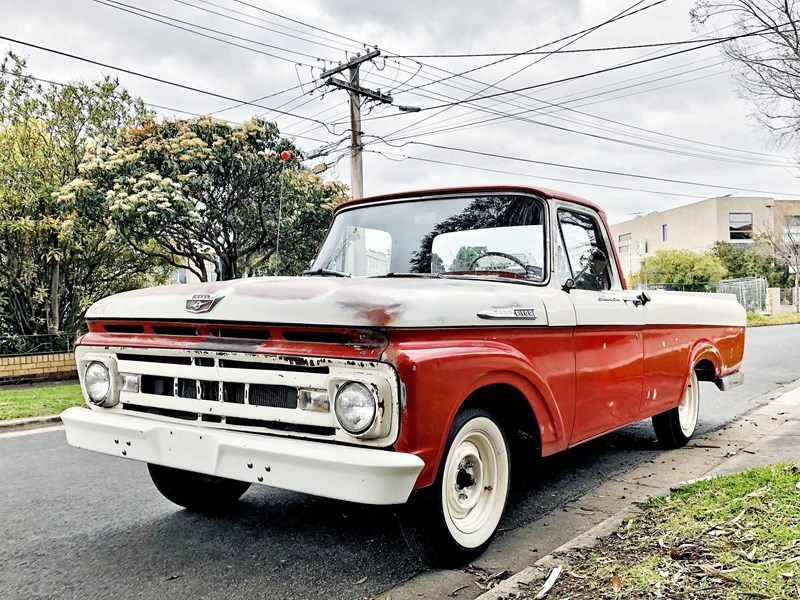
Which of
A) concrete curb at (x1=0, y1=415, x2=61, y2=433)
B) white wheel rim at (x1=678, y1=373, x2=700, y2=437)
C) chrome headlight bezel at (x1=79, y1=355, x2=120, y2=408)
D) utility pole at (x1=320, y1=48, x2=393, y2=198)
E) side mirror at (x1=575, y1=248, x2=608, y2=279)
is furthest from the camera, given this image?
utility pole at (x1=320, y1=48, x2=393, y2=198)

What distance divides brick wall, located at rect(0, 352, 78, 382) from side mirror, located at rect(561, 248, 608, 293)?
35.0ft

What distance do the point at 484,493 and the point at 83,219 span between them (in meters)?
11.9

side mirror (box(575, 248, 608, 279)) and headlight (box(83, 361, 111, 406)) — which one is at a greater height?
side mirror (box(575, 248, 608, 279))

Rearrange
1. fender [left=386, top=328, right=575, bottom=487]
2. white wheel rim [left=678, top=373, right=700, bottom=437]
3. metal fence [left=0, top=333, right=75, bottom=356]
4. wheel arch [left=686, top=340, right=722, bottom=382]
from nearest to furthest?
fender [left=386, top=328, right=575, bottom=487], wheel arch [left=686, top=340, right=722, bottom=382], white wheel rim [left=678, top=373, right=700, bottom=437], metal fence [left=0, top=333, right=75, bottom=356]

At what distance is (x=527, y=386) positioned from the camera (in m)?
3.56

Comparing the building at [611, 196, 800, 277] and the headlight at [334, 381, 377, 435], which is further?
the building at [611, 196, 800, 277]

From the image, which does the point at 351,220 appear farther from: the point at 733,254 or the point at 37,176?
the point at 733,254

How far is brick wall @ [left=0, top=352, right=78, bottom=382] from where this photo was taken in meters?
11.6

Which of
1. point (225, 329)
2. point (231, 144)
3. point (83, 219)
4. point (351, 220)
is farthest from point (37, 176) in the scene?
point (225, 329)

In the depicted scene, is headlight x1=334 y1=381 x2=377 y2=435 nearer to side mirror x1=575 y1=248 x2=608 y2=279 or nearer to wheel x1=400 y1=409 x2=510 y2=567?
wheel x1=400 y1=409 x2=510 y2=567

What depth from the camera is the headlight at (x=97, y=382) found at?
3.58 m

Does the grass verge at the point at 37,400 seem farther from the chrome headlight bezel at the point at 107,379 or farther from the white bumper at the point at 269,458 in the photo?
the white bumper at the point at 269,458

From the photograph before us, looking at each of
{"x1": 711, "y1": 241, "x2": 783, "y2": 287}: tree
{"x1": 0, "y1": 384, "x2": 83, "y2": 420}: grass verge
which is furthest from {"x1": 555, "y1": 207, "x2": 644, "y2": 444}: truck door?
{"x1": 711, "y1": 241, "x2": 783, "y2": 287}: tree

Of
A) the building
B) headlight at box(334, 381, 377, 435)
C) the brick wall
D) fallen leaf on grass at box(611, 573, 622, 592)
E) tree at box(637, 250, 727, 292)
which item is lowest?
fallen leaf on grass at box(611, 573, 622, 592)
